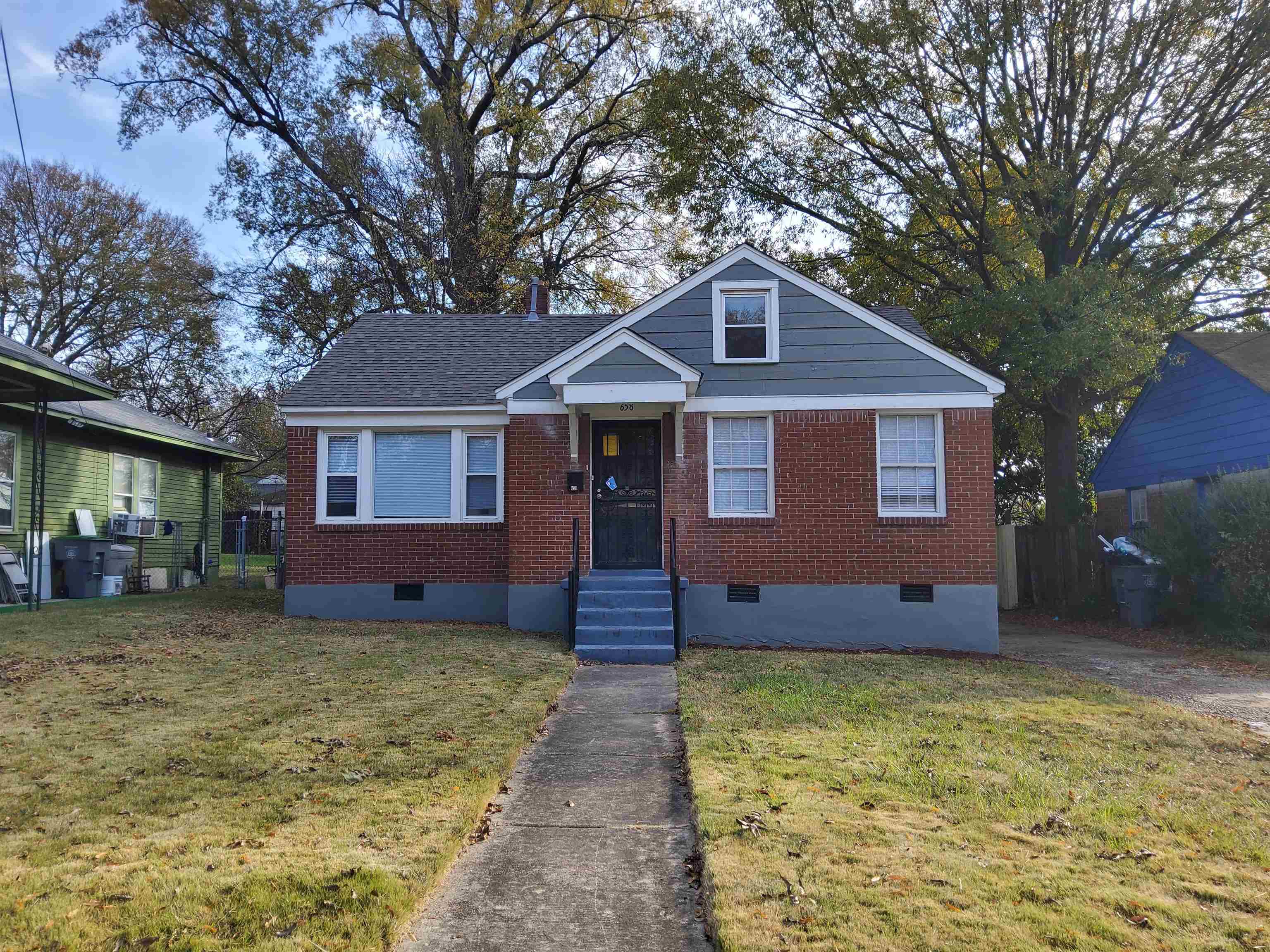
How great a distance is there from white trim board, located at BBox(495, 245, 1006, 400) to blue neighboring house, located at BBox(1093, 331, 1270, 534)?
6181 mm

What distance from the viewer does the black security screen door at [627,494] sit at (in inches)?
508

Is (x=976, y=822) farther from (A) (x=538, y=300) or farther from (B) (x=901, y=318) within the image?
(A) (x=538, y=300)

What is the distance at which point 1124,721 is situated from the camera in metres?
7.40

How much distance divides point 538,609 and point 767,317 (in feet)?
17.7

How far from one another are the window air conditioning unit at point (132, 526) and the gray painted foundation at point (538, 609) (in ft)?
35.0

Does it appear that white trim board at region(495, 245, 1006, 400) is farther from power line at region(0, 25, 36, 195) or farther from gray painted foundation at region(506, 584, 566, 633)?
power line at region(0, 25, 36, 195)

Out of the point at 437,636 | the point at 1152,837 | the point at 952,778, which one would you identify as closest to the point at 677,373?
the point at 437,636

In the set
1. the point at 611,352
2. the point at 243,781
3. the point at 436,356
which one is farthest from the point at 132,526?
the point at 243,781

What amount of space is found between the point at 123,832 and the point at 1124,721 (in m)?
7.34

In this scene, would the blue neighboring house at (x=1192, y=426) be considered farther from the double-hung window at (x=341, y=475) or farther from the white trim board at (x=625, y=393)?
the double-hung window at (x=341, y=475)

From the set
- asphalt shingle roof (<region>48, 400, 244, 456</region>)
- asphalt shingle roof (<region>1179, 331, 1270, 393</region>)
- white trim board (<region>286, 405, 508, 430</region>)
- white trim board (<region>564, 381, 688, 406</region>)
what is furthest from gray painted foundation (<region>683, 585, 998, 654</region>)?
asphalt shingle roof (<region>48, 400, 244, 456</region>)

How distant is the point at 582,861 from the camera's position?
14.0 feet

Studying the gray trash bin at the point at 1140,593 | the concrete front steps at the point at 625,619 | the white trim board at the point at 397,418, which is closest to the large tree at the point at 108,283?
the white trim board at the point at 397,418

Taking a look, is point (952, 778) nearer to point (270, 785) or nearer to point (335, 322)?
point (270, 785)
